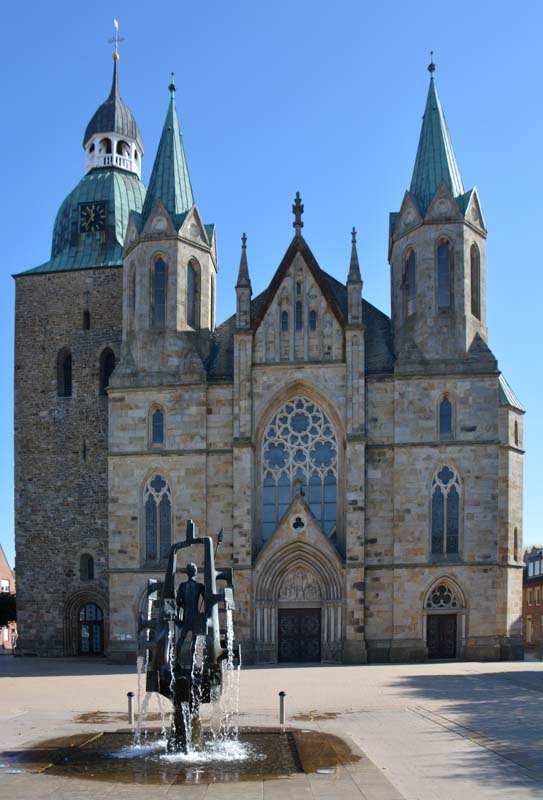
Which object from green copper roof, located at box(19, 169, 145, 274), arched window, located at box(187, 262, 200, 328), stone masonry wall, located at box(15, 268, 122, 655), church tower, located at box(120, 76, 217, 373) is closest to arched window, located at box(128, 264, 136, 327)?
church tower, located at box(120, 76, 217, 373)

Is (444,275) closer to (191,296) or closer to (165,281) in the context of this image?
(191,296)

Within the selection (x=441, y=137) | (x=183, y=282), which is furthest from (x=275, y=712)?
(x=441, y=137)

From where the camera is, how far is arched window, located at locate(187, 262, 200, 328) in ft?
145

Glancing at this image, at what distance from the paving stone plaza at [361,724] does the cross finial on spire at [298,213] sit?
57.9ft

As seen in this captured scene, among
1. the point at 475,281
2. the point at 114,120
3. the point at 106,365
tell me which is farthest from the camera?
the point at 114,120

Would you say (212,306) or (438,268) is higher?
(438,268)

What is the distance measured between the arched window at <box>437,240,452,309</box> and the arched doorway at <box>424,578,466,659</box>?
11.0 meters

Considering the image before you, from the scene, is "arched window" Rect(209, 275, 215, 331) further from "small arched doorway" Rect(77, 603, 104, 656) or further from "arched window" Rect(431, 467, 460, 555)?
"small arched doorway" Rect(77, 603, 104, 656)

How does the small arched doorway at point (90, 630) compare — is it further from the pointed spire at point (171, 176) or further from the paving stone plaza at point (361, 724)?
the pointed spire at point (171, 176)

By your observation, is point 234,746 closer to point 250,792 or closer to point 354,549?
point 250,792

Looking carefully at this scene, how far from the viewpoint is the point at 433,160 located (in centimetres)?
4450

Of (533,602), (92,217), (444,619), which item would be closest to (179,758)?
(444,619)

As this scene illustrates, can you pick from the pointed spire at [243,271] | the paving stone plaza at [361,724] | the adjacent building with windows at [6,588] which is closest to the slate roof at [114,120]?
the pointed spire at [243,271]

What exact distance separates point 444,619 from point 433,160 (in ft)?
62.2
